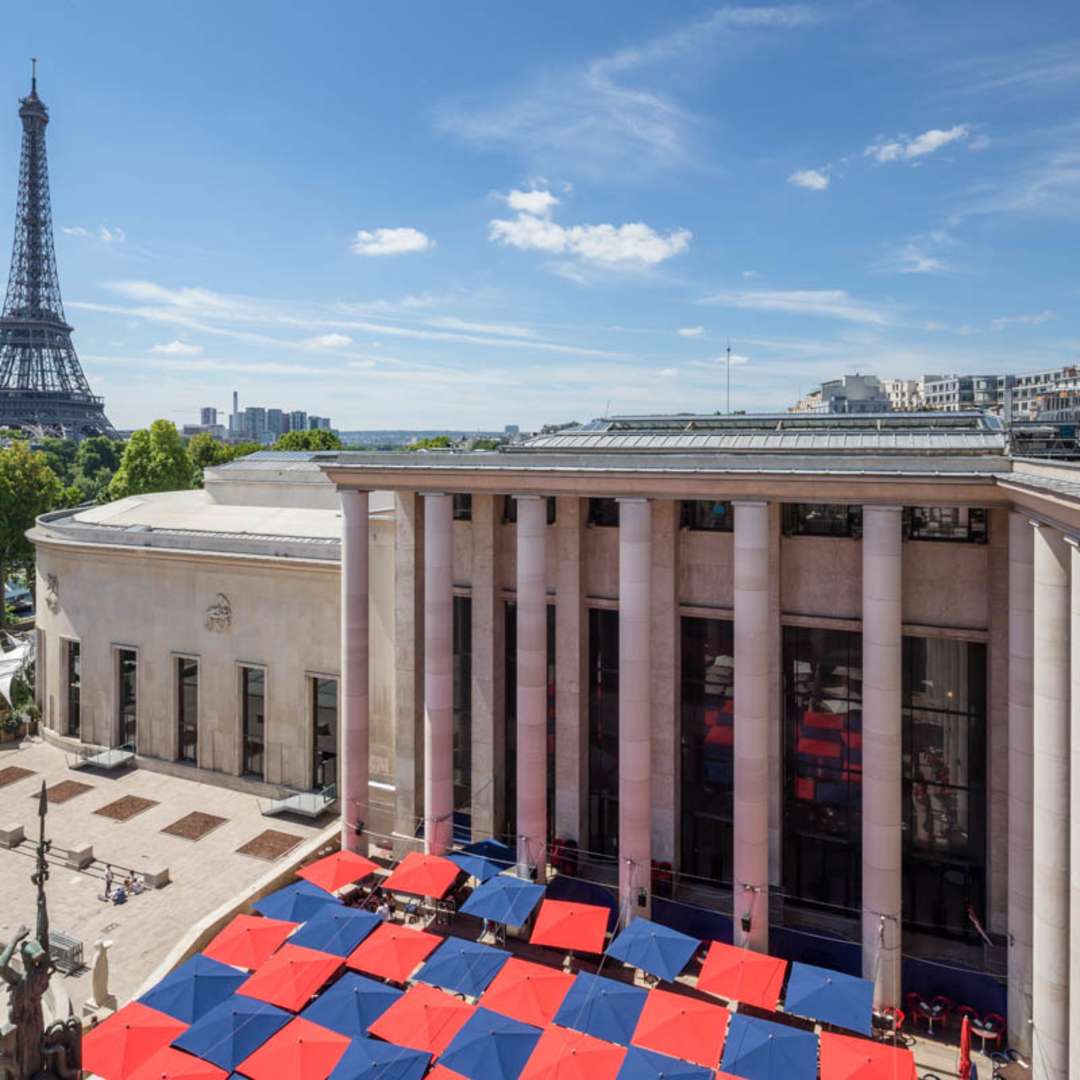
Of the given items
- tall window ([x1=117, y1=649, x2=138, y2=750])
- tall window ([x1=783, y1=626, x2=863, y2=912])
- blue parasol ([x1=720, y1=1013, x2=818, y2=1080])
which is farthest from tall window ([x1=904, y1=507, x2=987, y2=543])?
tall window ([x1=117, y1=649, x2=138, y2=750])

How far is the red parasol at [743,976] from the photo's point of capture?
23.3 meters

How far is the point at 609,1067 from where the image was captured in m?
20.3

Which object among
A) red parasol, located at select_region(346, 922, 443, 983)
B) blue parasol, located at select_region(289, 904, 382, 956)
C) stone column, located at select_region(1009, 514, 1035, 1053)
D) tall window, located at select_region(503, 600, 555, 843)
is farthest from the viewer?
tall window, located at select_region(503, 600, 555, 843)

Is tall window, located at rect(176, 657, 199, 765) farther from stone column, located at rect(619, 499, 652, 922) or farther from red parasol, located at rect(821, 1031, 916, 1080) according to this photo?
red parasol, located at rect(821, 1031, 916, 1080)

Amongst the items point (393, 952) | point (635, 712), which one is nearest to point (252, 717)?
point (393, 952)

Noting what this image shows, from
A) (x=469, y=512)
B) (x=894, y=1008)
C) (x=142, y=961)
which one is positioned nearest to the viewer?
(x=894, y=1008)

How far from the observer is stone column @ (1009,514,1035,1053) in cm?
2353

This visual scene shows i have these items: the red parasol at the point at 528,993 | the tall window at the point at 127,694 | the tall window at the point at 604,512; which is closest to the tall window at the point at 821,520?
the tall window at the point at 604,512

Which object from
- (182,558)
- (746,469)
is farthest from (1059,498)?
(182,558)

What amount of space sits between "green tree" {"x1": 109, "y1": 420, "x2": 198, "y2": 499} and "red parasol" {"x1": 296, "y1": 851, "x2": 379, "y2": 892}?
226 feet

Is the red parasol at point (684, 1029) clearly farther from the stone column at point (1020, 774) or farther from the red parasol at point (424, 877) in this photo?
the red parasol at point (424, 877)

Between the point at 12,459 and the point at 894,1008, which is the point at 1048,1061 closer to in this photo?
the point at 894,1008

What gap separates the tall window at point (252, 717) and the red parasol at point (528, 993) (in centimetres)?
2390

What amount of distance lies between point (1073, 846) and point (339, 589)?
105 feet
